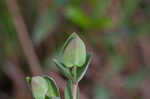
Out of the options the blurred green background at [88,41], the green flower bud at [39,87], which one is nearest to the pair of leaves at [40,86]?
the green flower bud at [39,87]

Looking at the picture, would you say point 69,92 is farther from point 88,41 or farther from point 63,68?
point 88,41

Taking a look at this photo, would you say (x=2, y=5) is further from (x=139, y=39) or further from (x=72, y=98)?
(x=72, y=98)

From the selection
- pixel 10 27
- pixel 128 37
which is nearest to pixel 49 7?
pixel 10 27

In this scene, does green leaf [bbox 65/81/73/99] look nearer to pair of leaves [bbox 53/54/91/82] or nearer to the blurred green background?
pair of leaves [bbox 53/54/91/82]

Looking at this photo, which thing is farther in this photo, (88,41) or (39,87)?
(88,41)

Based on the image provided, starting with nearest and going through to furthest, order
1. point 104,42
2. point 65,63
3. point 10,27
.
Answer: point 65,63
point 104,42
point 10,27

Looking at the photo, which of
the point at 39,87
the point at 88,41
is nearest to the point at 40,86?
the point at 39,87
